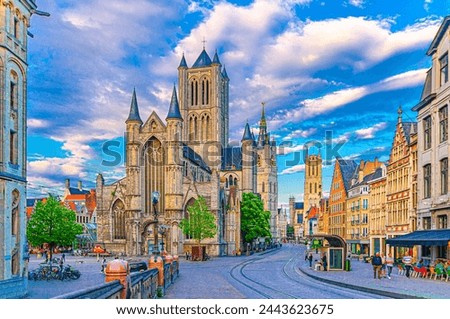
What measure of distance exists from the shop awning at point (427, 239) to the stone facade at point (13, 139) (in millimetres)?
14295

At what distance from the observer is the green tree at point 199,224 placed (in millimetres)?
49500

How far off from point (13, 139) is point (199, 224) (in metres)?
34.8

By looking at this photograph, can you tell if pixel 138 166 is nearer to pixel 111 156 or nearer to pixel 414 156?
pixel 414 156

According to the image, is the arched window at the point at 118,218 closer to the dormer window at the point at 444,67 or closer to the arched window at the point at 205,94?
the arched window at the point at 205,94

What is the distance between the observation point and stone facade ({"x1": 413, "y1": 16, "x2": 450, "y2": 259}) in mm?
21266

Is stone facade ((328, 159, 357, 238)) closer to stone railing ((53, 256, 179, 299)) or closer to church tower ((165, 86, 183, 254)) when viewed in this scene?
church tower ((165, 86, 183, 254))

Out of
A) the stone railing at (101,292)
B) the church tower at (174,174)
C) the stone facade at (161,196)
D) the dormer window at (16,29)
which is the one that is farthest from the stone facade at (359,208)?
the stone railing at (101,292)

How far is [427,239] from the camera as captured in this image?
21.3 m

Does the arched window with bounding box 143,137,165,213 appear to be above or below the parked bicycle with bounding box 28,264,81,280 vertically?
above

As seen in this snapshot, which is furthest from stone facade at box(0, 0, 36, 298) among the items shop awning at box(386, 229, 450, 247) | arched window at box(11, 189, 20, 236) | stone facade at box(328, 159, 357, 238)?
stone facade at box(328, 159, 357, 238)

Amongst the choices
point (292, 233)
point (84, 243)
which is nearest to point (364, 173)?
point (84, 243)

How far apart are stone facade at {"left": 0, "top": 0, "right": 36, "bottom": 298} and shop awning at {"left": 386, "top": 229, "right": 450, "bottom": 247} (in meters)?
14.3

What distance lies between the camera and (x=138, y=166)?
54875 mm
